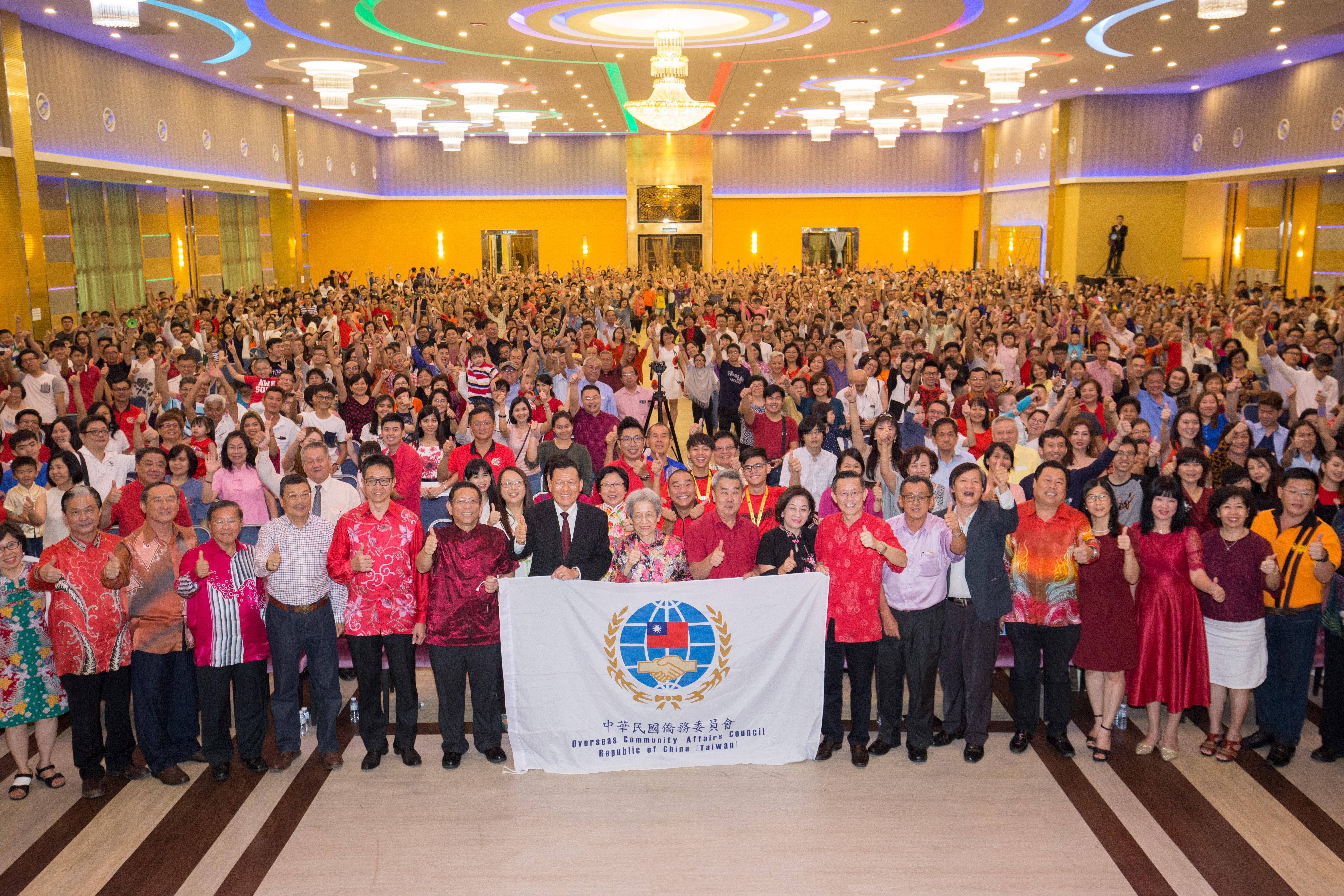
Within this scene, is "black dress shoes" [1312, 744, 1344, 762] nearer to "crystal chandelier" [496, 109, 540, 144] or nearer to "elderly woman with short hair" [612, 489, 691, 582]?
"elderly woman with short hair" [612, 489, 691, 582]

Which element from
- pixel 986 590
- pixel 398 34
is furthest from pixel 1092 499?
pixel 398 34

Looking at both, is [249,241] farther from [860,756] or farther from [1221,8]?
[860,756]

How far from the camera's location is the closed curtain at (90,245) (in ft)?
55.5

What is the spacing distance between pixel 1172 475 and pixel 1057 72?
16.5 meters

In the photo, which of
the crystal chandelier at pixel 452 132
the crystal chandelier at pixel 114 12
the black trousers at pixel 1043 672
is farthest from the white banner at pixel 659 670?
the crystal chandelier at pixel 452 132

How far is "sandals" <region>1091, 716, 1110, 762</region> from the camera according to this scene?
5219mm

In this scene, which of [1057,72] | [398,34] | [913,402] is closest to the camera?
[913,402]

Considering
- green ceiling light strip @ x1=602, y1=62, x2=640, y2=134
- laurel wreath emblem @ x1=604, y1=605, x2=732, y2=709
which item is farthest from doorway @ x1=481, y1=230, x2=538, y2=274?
laurel wreath emblem @ x1=604, y1=605, x2=732, y2=709

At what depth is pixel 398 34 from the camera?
14836 millimetres

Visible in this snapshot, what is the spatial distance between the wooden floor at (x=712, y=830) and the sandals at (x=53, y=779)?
40 mm

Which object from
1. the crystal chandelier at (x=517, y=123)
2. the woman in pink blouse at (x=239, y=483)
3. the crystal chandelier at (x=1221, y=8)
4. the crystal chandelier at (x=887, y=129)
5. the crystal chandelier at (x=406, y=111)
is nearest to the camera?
the woman in pink blouse at (x=239, y=483)

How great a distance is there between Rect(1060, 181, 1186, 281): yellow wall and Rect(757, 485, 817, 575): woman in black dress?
21.1m

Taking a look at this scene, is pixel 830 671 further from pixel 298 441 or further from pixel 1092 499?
pixel 298 441

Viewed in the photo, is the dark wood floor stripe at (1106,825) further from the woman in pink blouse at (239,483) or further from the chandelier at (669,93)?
the chandelier at (669,93)
